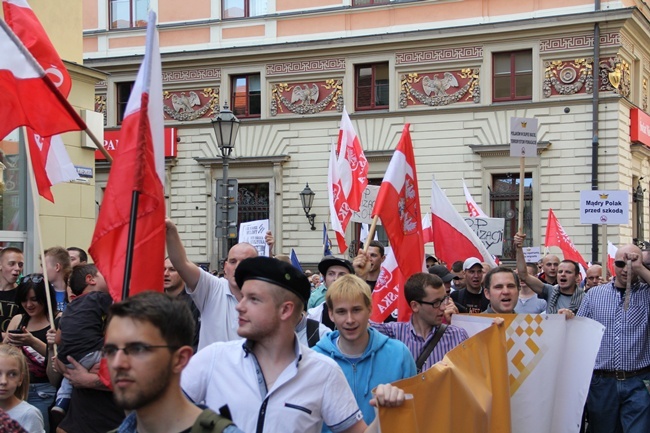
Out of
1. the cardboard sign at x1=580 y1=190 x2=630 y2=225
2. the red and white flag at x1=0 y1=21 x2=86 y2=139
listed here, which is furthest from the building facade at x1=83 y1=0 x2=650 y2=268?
the red and white flag at x1=0 y1=21 x2=86 y2=139

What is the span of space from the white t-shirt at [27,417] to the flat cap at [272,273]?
6.61ft

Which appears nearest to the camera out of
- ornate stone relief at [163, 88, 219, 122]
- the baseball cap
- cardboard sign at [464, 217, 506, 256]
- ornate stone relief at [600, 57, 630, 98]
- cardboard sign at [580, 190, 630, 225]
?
the baseball cap

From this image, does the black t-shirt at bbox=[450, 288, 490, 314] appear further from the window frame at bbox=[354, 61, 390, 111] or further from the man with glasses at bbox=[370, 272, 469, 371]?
the window frame at bbox=[354, 61, 390, 111]

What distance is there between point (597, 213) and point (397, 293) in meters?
6.63

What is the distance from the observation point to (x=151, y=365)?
2729 mm

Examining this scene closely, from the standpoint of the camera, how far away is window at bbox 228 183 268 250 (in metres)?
30.4

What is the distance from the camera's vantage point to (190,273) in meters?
5.22

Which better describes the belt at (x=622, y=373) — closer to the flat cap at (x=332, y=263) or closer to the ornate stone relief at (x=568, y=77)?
the flat cap at (x=332, y=263)

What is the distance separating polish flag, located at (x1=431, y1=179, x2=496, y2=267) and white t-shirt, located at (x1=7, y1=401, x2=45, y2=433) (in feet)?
19.2

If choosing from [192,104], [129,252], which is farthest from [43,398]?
[192,104]

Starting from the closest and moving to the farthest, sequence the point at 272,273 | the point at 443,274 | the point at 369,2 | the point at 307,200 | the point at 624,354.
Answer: the point at 272,273
the point at 624,354
the point at 443,274
the point at 307,200
the point at 369,2

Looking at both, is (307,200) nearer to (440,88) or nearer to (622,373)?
(440,88)

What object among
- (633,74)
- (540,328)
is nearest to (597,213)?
(540,328)

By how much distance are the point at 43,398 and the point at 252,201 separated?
79.3ft
